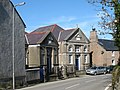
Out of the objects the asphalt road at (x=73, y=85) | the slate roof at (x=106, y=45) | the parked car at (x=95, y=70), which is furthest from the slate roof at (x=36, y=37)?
the slate roof at (x=106, y=45)

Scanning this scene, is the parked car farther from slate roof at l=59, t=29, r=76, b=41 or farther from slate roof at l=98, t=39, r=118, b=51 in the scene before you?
slate roof at l=98, t=39, r=118, b=51

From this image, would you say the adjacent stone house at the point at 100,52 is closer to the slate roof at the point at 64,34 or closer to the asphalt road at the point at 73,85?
Result: the slate roof at the point at 64,34

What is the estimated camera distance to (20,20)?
1235 inches

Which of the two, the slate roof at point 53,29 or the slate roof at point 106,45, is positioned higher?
the slate roof at point 53,29

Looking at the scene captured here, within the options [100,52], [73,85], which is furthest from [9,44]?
[100,52]

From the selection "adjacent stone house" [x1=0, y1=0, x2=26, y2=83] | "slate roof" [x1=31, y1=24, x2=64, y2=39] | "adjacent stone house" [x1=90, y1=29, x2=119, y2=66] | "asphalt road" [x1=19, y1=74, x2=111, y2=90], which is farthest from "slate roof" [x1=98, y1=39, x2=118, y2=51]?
"adjacent stone house" [x1=0, y1=0, x2=26, y2=83]

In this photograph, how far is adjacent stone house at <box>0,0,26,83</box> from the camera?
28328mm

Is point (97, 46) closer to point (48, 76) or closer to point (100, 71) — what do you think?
point (100, 71)

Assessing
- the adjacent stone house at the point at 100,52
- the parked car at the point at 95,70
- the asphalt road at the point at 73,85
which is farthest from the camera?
the adjacent stone house at the point at 100,52

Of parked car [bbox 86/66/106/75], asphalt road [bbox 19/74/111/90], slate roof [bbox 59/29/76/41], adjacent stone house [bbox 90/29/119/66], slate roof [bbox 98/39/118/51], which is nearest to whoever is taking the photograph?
asphalt road [bbox 19/74/111/90]

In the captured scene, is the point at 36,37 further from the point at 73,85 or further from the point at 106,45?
the point at 106,45

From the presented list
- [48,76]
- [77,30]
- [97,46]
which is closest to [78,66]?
[77,30]

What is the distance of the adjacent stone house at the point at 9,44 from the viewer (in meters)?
28.3

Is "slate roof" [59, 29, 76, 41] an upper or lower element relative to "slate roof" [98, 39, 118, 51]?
upper
